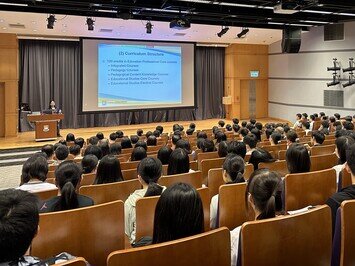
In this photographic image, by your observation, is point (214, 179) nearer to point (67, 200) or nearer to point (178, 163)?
point (178, 163)

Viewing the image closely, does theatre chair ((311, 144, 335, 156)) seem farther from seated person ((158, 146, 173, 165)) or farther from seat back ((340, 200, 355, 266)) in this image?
seat back ((340, 200, 355, 266))

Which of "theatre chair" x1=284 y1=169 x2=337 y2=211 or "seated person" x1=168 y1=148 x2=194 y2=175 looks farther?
"seated person" x1=168 y1=148 x2=194 y2=175

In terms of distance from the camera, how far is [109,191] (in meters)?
3.09

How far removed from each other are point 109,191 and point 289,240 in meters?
1.78

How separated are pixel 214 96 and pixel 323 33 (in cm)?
521

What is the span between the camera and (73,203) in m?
2.53

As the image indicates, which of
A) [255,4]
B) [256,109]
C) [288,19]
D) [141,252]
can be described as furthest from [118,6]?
[256,109]

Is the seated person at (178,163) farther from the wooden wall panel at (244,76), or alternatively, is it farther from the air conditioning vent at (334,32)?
the wooden wall panel at (244,76)

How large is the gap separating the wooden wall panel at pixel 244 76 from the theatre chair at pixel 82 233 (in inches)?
572

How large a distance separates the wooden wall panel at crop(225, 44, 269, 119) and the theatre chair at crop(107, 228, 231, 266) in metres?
15.1

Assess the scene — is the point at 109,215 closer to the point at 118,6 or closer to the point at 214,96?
the point at 118,6

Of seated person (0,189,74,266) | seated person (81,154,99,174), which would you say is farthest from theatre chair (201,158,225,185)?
seated person (0,189,74,266)

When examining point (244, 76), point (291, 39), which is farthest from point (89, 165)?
point (244, 76)

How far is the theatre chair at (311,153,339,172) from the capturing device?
406 centimetres
